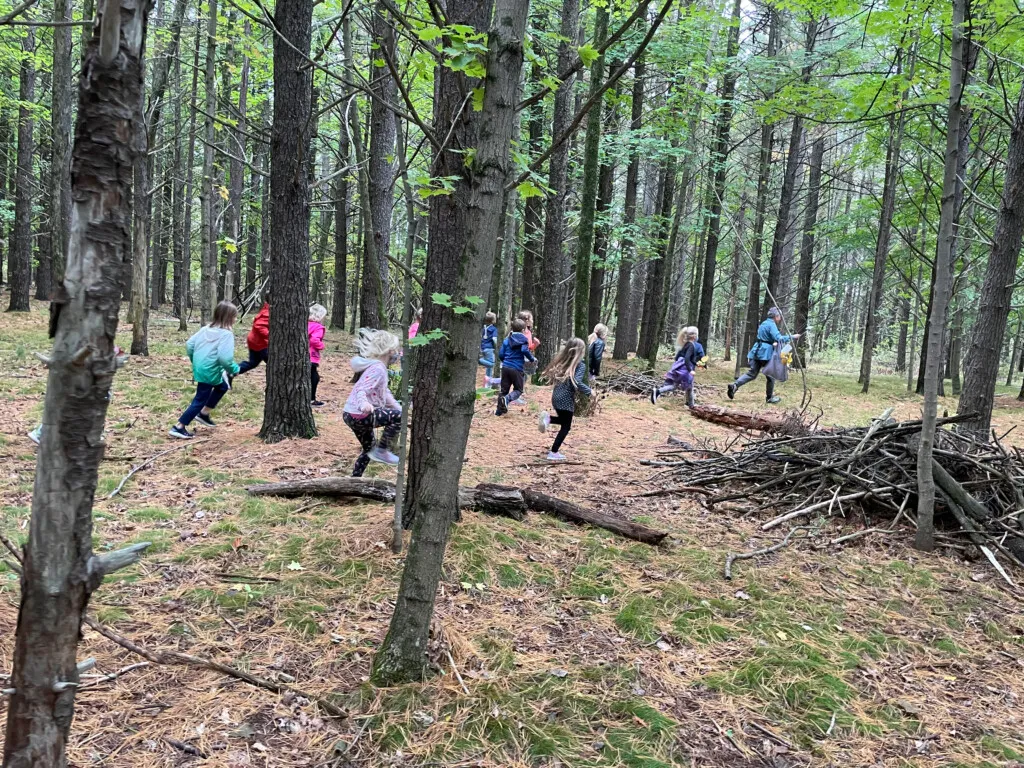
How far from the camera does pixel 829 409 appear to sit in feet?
41.9

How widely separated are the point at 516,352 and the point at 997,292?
607 cm

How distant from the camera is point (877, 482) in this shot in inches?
225

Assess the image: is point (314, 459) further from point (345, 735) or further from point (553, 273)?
point (553, 273)

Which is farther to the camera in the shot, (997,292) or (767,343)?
(767,343)

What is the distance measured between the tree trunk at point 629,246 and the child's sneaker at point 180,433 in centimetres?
1051

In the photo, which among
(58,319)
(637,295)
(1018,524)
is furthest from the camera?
(637,295)

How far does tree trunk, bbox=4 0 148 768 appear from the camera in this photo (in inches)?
63.1

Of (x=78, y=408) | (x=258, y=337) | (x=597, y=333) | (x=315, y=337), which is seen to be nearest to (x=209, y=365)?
(x=315, y=337)

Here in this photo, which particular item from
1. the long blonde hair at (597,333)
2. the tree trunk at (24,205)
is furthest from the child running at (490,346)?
the tree trunk at (24,205)

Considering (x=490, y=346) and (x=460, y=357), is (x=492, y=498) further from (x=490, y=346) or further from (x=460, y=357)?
(x=490, y=346)

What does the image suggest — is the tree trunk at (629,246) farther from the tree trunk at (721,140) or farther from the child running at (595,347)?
the child running at (595,347)

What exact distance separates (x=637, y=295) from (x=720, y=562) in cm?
1955

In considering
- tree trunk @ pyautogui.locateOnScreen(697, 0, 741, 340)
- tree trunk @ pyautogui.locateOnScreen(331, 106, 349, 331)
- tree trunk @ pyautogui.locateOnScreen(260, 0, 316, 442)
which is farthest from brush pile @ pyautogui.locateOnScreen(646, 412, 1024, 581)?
tree trunk @ pyautogui.locateOnScreen(331, 106, 349, 331)

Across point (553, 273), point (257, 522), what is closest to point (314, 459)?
point (257, 522)
